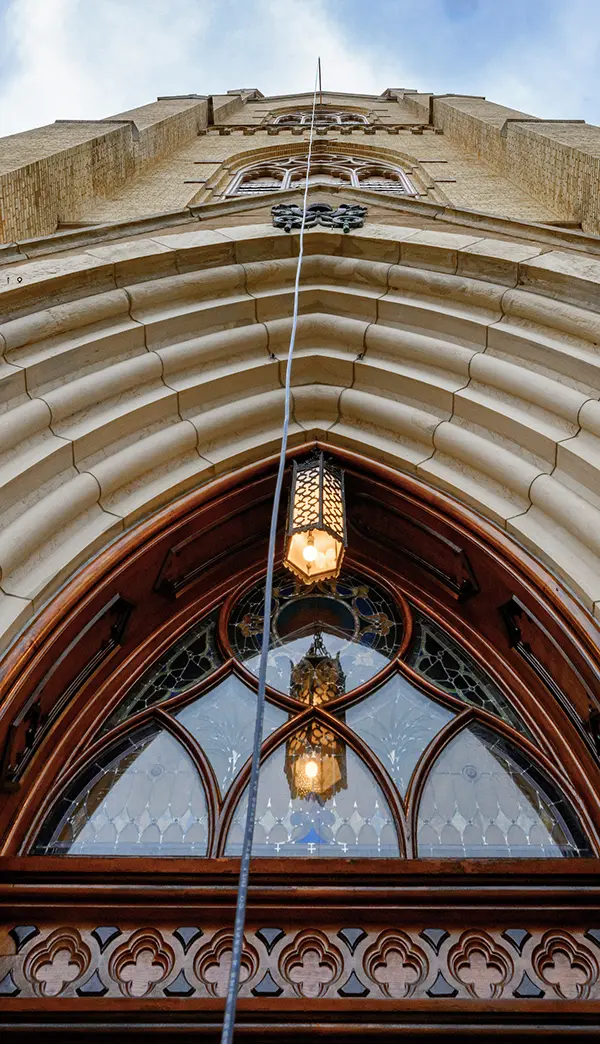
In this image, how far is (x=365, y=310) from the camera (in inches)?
221

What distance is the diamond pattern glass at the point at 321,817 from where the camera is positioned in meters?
3.63

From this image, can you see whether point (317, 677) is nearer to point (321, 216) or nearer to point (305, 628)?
point (305, 628)

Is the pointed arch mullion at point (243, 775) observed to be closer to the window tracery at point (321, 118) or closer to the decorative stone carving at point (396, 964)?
the decorative stone carving at point (396, 964)

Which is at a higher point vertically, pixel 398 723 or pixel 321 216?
pixel 321 216

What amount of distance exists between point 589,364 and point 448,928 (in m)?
2.83

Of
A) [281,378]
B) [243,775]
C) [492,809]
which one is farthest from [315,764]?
[281,378]

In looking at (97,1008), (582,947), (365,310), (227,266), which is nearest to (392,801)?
(582,947)

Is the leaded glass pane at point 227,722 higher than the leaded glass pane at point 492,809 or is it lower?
higher

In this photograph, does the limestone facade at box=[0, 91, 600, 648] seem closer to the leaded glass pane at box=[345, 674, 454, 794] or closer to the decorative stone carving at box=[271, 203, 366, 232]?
the decorative stone carving at box=[271, 203, 366, 232]

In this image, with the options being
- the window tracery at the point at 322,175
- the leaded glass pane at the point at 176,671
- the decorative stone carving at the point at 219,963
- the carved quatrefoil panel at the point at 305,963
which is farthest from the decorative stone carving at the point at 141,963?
the window tracery at the point at 322,175

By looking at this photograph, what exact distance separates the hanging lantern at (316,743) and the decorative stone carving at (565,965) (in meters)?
1.14

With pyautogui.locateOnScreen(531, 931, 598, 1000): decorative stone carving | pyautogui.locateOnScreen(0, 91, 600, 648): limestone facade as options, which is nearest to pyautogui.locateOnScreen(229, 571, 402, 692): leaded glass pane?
pyautogui.locateOnScreen(0, 91, 600, 648): limestone facade

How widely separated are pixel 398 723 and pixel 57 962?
1.91 m

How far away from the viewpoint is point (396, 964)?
3006mm
